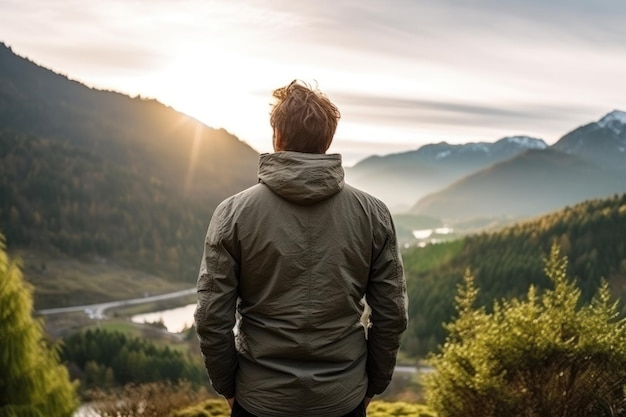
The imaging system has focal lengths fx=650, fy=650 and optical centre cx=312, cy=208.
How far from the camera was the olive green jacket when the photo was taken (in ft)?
8.91

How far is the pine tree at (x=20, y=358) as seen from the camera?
876 centimetres

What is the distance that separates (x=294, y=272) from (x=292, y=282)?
0.04 meters

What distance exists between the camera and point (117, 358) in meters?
53.8

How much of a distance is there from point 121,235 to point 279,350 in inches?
6409

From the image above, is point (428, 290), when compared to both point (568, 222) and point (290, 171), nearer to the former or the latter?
point (568, 222)

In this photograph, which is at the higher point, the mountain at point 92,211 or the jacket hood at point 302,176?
the jacket hood at point 302,176

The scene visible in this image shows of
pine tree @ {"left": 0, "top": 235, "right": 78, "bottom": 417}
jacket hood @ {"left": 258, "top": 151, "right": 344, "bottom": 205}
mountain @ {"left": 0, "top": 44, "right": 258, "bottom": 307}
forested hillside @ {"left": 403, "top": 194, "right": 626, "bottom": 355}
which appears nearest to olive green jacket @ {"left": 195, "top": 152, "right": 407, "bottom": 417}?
jacket hood @ {"left": 258, "top": 151, "right": 344, "bottom": 205}

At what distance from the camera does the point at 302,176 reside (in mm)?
2668

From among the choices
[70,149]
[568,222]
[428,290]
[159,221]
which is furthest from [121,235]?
[568,222]

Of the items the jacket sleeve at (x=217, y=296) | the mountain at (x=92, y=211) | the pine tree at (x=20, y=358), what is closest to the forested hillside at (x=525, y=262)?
the pine tree at (x=20, y=358)

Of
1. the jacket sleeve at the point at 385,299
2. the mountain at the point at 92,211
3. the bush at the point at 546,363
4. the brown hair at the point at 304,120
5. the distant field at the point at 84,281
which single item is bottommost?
the distant field at the point at 84,281

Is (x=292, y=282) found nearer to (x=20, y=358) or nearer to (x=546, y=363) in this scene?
(x=546, y=363)

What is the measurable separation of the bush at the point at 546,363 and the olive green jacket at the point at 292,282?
4095 mm

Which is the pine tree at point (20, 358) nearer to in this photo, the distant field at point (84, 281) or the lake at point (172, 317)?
the lake at point (172, 317)
